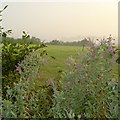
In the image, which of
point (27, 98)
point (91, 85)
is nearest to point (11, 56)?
point (27, 98)

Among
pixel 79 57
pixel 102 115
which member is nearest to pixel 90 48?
pixel 79 57

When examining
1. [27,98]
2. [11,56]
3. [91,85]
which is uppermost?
[11,56]

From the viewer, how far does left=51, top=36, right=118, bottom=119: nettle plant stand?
11.4ft

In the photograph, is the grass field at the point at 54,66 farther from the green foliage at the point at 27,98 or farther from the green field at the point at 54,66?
the green foliage at the point at 27,98

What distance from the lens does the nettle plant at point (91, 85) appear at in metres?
3.46

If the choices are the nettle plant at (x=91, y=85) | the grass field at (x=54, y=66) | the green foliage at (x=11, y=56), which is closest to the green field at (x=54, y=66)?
the grass field at (x=54, y=66)

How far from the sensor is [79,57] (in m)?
3.71

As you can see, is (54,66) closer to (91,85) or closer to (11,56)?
(11,56)

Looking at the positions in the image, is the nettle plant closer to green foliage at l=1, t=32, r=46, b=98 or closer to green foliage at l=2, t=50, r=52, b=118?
green foliage at l=2, t=50, r=52, b=118

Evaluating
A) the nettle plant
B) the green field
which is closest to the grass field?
the green field

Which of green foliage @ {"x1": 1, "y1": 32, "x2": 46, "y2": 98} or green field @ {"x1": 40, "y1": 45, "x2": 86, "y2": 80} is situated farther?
green foliage @ {"x1": 1, "y1": 32, "x2": 46, "y2": 98}

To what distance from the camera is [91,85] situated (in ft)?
11.8

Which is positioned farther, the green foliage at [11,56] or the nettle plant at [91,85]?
the green foliage at [11,56]

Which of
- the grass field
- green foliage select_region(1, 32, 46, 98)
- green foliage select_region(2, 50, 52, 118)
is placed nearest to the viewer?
green foliage select_region(2, 50, 52, 118)
